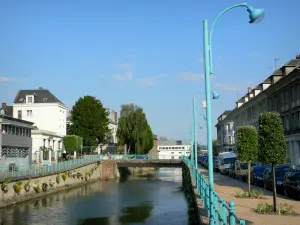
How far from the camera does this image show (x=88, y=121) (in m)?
70.6

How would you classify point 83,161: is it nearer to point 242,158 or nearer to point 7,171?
point 7,171

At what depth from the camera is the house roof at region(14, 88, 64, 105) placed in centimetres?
6194

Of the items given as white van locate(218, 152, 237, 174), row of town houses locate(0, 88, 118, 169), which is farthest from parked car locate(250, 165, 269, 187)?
row of town houses locate(0, 88, 118, 169)

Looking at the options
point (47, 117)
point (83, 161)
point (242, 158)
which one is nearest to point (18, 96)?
point (47, 117)

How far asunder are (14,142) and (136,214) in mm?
20310

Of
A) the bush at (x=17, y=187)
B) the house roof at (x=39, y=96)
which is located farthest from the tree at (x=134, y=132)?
the bush at (x=17, y=187)

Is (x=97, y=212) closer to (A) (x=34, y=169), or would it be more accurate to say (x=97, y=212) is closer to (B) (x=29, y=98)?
(A) (x=34, y=169)

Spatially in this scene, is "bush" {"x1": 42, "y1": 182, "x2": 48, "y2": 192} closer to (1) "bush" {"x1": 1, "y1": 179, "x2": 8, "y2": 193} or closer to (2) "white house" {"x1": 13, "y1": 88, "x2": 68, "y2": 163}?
(1) "bush" {"x1": 1, "y1": 179, "x2": 8, "y2": 193}

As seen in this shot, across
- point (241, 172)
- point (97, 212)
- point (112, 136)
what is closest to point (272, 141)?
point (97, 212)

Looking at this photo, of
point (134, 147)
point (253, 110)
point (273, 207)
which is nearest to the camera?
point (273, 207)

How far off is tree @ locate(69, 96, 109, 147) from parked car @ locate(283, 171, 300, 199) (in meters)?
52.1

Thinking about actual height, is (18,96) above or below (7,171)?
above

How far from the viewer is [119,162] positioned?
6444cm

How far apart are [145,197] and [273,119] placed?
21.7 metres
